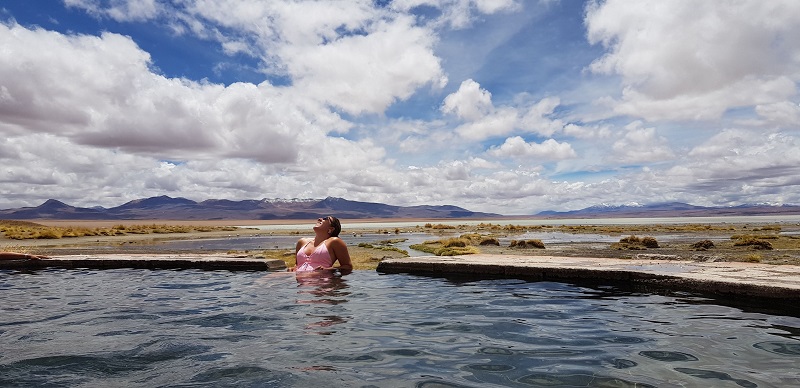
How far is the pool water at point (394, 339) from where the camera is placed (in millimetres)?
4152

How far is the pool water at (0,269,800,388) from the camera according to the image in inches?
163

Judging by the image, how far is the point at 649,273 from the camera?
8484 mm

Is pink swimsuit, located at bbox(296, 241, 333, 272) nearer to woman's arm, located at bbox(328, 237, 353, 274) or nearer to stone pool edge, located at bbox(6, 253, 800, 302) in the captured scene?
woman's arm, located at bbox(328, 237, 353, 274)

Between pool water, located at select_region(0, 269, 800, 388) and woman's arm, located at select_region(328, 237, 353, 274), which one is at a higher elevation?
woman's arm, located at select_region(328, 237, 353, 274)

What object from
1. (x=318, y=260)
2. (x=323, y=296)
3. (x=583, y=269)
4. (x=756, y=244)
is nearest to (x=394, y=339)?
(x=323, y=296)

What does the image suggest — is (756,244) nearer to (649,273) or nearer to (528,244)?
(528,244)

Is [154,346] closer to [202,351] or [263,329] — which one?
[202,351]

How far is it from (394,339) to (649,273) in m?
5.39

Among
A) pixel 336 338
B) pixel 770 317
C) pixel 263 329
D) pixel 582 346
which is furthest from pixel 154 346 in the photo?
pixel 770 317

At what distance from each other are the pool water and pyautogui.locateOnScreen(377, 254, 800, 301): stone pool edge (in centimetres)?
46

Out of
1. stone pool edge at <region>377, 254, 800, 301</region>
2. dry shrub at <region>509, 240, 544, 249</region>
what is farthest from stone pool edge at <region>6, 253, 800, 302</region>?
dry shrub at <region>509, 240, 544, 249</region>

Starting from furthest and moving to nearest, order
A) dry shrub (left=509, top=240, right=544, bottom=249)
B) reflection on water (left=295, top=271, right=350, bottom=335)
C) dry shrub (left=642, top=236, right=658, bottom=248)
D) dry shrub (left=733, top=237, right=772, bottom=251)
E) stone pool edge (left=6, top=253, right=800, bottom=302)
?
dry shrub (left=509, top=240, right=544, bottom=249) → dry shrub (left=642, top=236, right=658, bottom=248) → dry shrub (left=733, top=237, right=772, bottom=251) → stone pool edge (left=6, top=253, right=800, bottom=302) → reflection on water (left=295, top=271, right=350, bottom=335)

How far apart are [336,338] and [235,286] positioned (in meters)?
5.09

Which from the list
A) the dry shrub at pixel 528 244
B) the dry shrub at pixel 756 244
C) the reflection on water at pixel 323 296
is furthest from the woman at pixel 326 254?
the dry shrub at pixel 756 244
